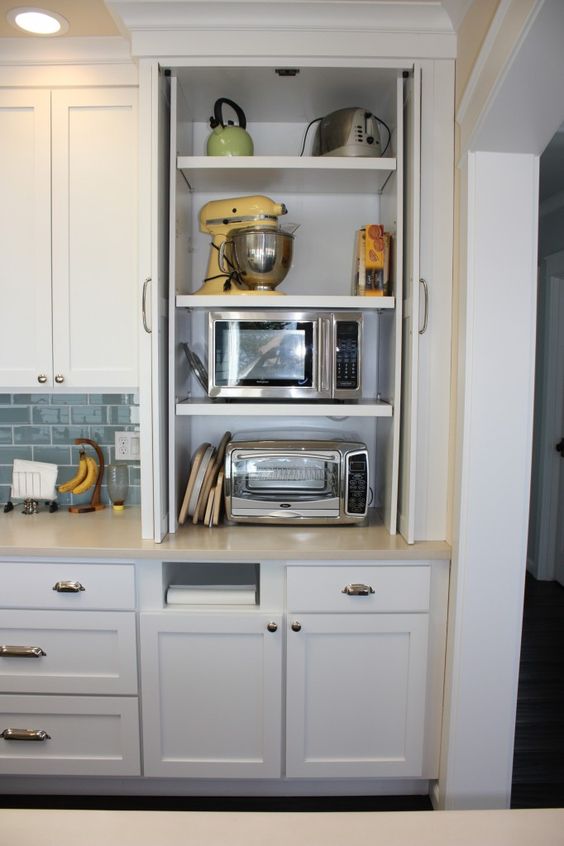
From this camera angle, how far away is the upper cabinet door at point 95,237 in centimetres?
205

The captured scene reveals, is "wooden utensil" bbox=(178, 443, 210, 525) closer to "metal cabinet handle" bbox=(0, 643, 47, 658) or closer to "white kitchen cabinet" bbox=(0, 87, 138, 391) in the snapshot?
"white kitchen cabinet" bbox=(0, 87, 138, 391)

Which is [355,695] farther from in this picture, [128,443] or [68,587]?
[128,443]

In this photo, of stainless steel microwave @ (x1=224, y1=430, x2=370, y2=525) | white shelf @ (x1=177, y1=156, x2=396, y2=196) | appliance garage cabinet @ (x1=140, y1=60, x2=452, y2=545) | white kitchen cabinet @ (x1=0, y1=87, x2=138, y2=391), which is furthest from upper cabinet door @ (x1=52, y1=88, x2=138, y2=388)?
stainless steel microwave @ (x1=224, y1=430, x2=370, y2=525)

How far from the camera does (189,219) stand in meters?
2.27

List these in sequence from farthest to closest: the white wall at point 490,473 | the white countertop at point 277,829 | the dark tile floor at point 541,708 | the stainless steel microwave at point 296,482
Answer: the dark tile floor at point 541,708 → the stainless steel microwave at point 296,482 → the white wall at point 490,473 → the white countertop at point 277,829

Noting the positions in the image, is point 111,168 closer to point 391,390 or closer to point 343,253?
point 343,253

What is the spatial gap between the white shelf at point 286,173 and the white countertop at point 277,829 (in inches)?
66.7

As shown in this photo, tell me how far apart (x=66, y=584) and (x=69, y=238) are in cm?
110

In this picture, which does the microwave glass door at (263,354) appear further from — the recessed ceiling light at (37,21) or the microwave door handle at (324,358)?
the recessed ceiling light at (37,21)

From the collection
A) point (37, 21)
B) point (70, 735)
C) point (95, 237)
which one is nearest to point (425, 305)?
point (95, 237)

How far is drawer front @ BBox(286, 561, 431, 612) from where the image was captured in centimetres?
188

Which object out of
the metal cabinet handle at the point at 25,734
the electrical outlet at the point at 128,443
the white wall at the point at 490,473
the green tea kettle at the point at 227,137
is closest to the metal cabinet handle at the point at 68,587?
the metal cabinet handle at the point at 25,734

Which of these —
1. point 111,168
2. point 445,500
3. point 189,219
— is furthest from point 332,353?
point 111,168

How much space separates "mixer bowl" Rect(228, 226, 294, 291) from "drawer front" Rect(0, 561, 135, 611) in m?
0.98
